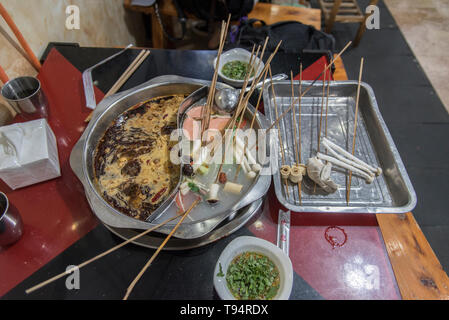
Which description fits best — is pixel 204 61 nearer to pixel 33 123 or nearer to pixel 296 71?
pixel 296 71

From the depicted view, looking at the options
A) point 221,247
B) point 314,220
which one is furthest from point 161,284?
point 314,220

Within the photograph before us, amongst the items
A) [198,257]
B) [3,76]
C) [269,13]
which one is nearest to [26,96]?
[3,76]

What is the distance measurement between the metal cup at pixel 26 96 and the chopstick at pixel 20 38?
37 cm

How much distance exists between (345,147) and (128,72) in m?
1.96

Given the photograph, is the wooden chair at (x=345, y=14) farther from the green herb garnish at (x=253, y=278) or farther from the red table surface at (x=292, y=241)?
the green herb garnish at (x=253, y=278)

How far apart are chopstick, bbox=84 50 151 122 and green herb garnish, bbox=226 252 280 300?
1653 millimetres

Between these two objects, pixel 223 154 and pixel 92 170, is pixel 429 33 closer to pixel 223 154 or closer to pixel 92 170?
pixel 223 154

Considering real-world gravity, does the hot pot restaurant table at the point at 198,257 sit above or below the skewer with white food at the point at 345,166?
below

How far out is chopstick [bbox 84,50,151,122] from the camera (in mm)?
2363

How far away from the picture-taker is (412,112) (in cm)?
395

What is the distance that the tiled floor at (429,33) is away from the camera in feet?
14.6

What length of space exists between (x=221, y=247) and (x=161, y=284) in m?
0.40

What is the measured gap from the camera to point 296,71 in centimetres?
261

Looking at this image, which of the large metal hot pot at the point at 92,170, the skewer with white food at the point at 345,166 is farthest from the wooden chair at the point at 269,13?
the skewer with white food at the point at 345,166
